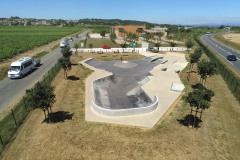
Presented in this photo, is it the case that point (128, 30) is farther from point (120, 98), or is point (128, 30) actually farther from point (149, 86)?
point (120, 98)

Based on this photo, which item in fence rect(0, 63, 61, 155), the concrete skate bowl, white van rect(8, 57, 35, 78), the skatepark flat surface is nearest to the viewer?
fence rect(0, 63, 61, 155)

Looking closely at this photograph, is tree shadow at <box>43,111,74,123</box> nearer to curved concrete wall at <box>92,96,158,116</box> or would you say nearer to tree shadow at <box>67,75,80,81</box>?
→ curved concrete wall at <box>92,96,158,116</box>

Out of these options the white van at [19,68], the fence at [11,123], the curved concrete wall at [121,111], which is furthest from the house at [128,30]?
the fence at [11,123]

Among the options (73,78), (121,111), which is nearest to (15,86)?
(73,78)

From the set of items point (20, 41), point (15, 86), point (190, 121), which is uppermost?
point (190, 121)

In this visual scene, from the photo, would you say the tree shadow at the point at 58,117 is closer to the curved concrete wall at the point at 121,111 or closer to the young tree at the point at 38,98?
the young tree at the point at 38,98

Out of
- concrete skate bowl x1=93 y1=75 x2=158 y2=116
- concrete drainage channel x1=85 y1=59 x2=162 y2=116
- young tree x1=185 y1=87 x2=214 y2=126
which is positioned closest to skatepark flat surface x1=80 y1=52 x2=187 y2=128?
concrete drainage channel x1=85 y1=59 x2=162 y2=116
